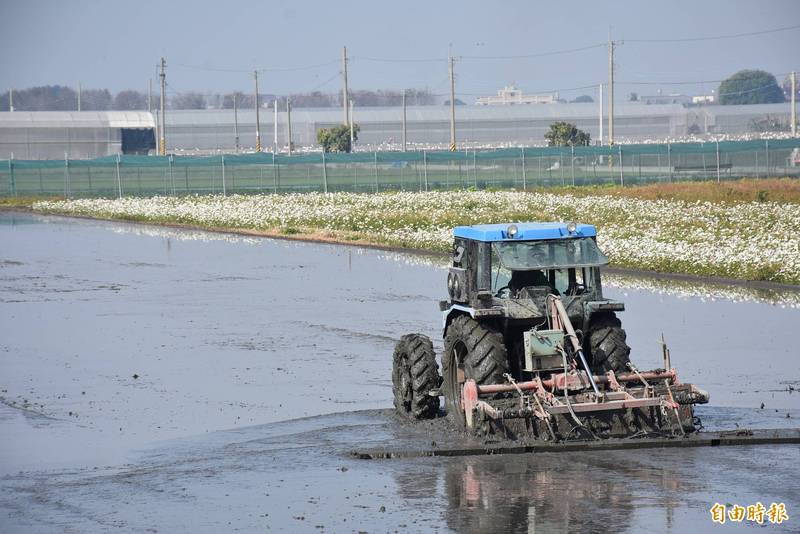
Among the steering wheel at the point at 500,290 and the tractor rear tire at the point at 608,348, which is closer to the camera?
the tractor rear tire at the point at 608,348

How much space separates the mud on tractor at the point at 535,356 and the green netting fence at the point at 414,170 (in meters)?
53.4

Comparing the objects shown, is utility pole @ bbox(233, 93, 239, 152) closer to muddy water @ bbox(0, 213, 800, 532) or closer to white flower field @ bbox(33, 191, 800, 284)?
white flower field @ bbox(33, 191, 800, 284)

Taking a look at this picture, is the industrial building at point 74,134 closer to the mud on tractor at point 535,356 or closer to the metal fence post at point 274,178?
the metal fence post at point 274,178

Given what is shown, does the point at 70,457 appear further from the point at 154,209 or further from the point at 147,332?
the point at 154,209

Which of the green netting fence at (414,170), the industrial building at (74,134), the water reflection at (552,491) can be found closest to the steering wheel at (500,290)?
the water reflection at (552,491)

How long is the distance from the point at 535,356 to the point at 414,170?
6256cm

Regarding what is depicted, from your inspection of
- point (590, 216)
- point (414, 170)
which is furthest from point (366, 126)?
point (590, 216)

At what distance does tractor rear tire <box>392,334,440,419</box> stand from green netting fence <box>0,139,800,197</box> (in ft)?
174

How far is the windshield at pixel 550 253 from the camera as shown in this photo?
14.2 metres

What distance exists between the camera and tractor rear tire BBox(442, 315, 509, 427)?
13312 millimetres

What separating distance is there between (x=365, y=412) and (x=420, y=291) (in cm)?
1271

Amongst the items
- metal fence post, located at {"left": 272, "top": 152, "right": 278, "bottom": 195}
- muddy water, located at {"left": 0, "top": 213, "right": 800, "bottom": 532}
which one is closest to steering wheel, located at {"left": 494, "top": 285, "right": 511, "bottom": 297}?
muddy water, located at {"left": 0, "top": 213, "right": 800, "bottom": 532}

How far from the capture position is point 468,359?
1354 cm

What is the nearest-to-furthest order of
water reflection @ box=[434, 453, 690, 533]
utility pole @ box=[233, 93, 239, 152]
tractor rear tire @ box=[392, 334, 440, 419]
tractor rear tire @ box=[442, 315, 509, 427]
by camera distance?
water reflection @ box=[434, 453, 690, 533], tractor rear tire @ box=[442, 315, 509, 427], tractor rear tire @ box=[392, 334, 440, 419], utility pole @ box=[233, 93, 239, 152]
